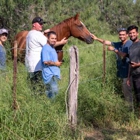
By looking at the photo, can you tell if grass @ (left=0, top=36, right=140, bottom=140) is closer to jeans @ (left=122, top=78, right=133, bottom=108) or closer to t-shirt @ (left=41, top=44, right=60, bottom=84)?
jeans @ (left=122, top=78, right=133, bottom=108)

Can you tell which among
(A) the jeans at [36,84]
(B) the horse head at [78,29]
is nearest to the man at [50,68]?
(A) the jeans at [36,84]

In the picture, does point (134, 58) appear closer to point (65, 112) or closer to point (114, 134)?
point (114, 134)

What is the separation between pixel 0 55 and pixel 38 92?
3.67ft

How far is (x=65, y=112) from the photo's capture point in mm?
4988

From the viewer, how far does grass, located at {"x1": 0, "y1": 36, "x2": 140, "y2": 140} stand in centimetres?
426

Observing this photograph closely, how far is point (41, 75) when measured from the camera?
5.33 m

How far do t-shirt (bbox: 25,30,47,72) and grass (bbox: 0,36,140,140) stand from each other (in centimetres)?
22

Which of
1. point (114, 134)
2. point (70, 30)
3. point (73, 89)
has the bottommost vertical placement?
point (114, 134)

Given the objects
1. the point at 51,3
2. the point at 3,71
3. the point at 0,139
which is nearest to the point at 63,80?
the point at 3,71

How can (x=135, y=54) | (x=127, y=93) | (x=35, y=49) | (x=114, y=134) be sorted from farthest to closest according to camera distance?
1. (x=127, y=93)
2. (x=35, y=49)
3. (x=114, y=134)
4. (x=135, y=54)

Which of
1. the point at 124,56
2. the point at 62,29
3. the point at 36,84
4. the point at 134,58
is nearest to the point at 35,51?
the point at 36,84

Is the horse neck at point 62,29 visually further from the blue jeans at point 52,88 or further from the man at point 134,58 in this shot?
the blue jeans at point 52,88

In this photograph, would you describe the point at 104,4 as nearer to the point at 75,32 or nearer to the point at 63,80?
the point at 75,32

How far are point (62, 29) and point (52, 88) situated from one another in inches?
124
